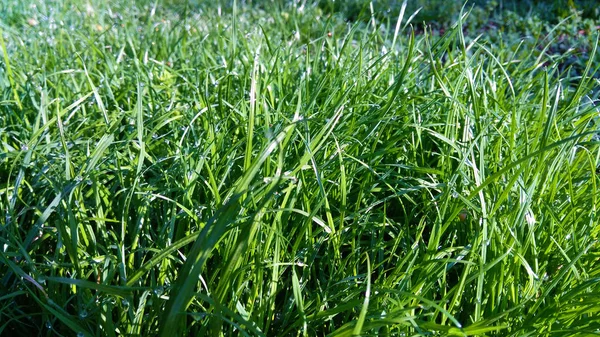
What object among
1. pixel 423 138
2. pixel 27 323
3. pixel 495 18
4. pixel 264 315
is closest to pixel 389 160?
pixel 423 138

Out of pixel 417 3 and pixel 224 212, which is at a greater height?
pixel 224 212

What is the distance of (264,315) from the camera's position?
1563 mm

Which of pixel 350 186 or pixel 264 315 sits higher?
pixel 350 186

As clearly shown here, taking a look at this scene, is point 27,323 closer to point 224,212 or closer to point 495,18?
point 224,212

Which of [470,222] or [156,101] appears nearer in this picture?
[470,222]

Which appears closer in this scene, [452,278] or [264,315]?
[264,315]

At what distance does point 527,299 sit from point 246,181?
668mm

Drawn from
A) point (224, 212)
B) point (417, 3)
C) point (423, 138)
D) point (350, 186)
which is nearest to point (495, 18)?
point (417, 3)

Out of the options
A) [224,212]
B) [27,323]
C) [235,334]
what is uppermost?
[224,212]

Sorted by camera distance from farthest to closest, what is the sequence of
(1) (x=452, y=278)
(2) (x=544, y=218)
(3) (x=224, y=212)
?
(1) (x=452, y=278)
(2) (x=544, y=218)
(3) (x=224, y=212)

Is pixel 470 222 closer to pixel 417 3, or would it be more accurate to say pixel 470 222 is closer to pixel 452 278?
pixel 452 278

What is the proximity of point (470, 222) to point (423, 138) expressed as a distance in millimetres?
471

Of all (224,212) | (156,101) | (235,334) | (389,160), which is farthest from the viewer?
(156,101)

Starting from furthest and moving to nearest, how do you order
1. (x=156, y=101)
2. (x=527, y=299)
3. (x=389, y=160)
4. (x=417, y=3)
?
(x=417, y=3)
(x=156, y=101)
(x=389, y=160)
(x=527, y=299)
